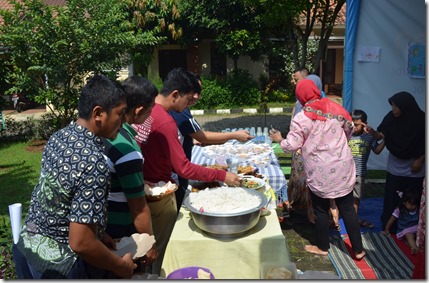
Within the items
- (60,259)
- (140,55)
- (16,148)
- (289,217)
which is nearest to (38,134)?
(16,148)

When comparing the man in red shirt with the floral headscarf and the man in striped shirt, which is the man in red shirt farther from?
the floral headscarf

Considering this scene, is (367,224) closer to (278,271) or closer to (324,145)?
(324,145)

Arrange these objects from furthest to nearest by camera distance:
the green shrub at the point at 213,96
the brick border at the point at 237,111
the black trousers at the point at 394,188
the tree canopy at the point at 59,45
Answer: the green shrub at the point at 213,96, the brick border at the point at 237,111, the tree canopy at the point at 59,45, the black trousers at the point at 394,188

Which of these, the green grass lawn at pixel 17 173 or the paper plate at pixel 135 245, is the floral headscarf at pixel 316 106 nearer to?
the paper plate at pixel 135 245

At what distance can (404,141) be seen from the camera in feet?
13.0

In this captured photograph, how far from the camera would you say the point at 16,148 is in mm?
9977

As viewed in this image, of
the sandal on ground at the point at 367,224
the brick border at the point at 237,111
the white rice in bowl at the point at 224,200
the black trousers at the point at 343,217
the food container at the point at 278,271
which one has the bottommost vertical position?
the sandal on ground at the point at 367,224

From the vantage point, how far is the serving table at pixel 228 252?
2.47 metres

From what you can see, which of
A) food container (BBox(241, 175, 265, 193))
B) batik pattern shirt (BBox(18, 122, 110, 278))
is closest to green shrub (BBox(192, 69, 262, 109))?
food container (BBox(241, 175, 265, 193))

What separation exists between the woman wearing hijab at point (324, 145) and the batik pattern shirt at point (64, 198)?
6.95 ft

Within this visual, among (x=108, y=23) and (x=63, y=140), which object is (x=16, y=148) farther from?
(x=63, y=140)

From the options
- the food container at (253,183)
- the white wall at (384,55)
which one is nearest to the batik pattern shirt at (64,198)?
the food container at (253,183)

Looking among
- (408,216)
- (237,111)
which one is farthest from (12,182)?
(237,111)

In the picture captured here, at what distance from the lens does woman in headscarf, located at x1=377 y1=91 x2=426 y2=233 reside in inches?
155
